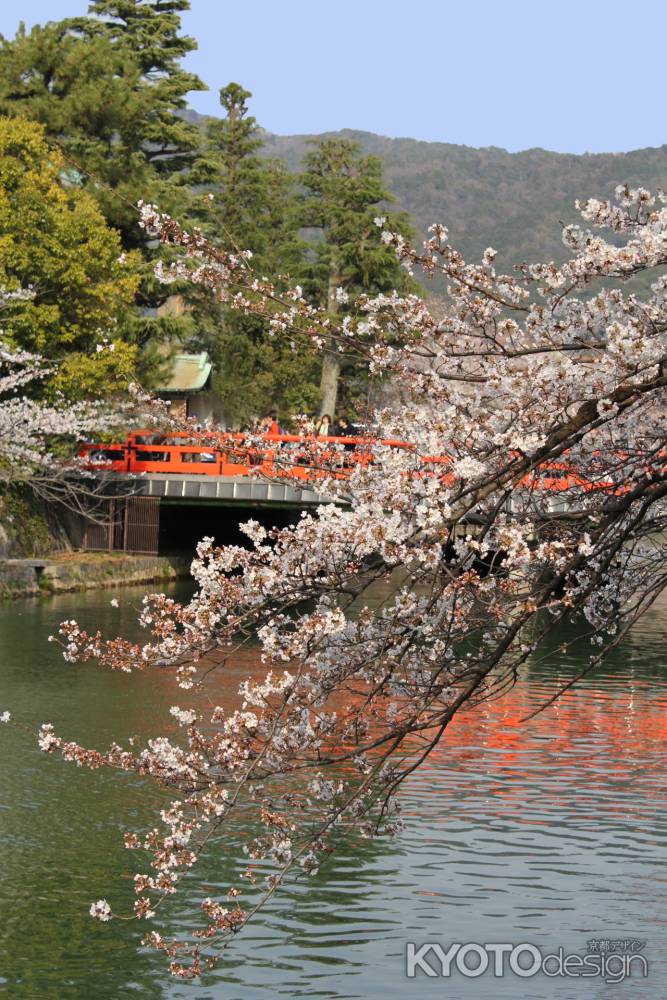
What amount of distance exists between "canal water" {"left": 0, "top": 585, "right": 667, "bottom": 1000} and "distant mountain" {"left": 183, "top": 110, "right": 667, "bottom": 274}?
9546 centimetres

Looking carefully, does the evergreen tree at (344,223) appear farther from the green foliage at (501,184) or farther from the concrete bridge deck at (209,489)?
the green foliage at (501,184)

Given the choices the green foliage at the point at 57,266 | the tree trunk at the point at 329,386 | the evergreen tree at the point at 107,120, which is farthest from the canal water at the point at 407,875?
the tree trunk at the point at 329,386

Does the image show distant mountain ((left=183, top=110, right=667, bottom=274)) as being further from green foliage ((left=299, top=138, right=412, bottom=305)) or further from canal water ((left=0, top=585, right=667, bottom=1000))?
canal water ((left=0, top=585, right=667, bottom=1000))

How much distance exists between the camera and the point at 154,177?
3195 centimetres

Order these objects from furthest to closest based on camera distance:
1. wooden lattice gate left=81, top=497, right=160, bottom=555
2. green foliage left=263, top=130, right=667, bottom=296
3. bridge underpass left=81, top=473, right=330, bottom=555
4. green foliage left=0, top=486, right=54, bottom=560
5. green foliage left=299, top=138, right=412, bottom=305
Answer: green foliage left=263, top=130, right=667, bottom=296 < green foliage left=299, top=138, right=412, bottom=305 < wooden lattice gate left=81, top=497, right=160, bottom=555 < bridge underpass left=81, top=473, right=330, bottom=555 < green foliage left=0, top=486, right=54, bottom=560

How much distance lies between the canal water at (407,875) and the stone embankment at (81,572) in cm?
1058

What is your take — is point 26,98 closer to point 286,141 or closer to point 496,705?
point 496,705

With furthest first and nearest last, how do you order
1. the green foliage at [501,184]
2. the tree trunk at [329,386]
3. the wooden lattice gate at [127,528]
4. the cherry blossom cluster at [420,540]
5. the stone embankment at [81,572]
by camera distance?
the green foliage at [501,184] < the tree trunk at [329,386] < the wooden lattice gate at [127,528] < the stone embankment at [81,572] < the cherry blossom cluster at [420,540]

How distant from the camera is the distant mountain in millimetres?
112037

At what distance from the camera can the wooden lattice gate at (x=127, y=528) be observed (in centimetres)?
3031

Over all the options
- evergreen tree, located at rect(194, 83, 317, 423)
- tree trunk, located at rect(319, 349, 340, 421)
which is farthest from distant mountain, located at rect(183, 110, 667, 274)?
tree trunk, located at rect(319, 349, 340, 421)

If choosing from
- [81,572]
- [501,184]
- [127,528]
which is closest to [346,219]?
[127,528]

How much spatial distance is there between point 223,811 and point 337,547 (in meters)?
1.10

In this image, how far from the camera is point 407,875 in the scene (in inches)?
362
